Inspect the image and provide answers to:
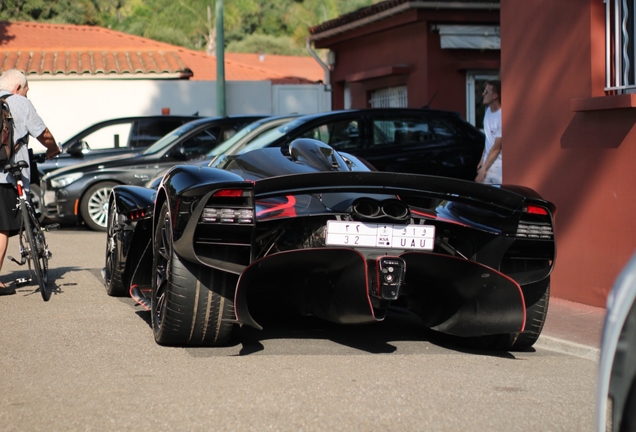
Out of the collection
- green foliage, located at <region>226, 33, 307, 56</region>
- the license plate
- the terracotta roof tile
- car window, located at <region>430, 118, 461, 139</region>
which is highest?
green foliage, located at <region>226, 33, 307, 56</region>

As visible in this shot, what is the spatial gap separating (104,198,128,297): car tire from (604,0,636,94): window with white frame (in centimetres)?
387

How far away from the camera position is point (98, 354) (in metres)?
5.17

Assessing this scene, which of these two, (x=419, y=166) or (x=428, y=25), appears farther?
(x=428, y=25)

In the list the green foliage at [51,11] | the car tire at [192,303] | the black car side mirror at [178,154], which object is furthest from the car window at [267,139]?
the green foliage at [51,11]

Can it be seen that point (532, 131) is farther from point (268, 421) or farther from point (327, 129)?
point (268, 421)

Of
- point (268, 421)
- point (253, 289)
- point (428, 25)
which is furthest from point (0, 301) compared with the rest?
point (428, 25)

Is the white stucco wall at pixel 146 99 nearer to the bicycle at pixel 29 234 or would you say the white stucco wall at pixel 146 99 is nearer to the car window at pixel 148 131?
the car window at pixel 148 131

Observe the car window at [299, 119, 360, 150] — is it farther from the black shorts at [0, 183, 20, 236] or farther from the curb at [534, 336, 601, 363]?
the curb at [534, 336, 601, 363]

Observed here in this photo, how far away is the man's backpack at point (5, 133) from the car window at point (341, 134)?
4.04 m

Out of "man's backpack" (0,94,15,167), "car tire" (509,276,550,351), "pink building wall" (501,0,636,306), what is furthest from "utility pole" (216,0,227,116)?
"car tire" (509,276,550,351)

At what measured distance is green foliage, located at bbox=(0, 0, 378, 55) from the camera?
51.9 m

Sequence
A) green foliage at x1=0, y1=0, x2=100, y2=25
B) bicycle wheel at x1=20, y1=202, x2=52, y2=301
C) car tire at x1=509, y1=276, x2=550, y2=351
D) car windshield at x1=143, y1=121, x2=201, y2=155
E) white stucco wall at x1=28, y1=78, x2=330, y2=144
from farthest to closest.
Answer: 1. green foliage at x1=0, y1=0, x2=100, y2=25
2. white stucco wall at x1=28, y1=78, x2=330, y2=144
3. car windshield at x1=143, y1=121, x2=201, y2=155
4. bicycle wheel at x1=20, y1=202, x2=52, y2=301
5. car tire at x1=509, y1=276, x2=550, y2=351

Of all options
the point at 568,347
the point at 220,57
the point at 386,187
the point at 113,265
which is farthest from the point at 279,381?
the point at 220,57

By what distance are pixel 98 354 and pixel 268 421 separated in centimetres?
166
